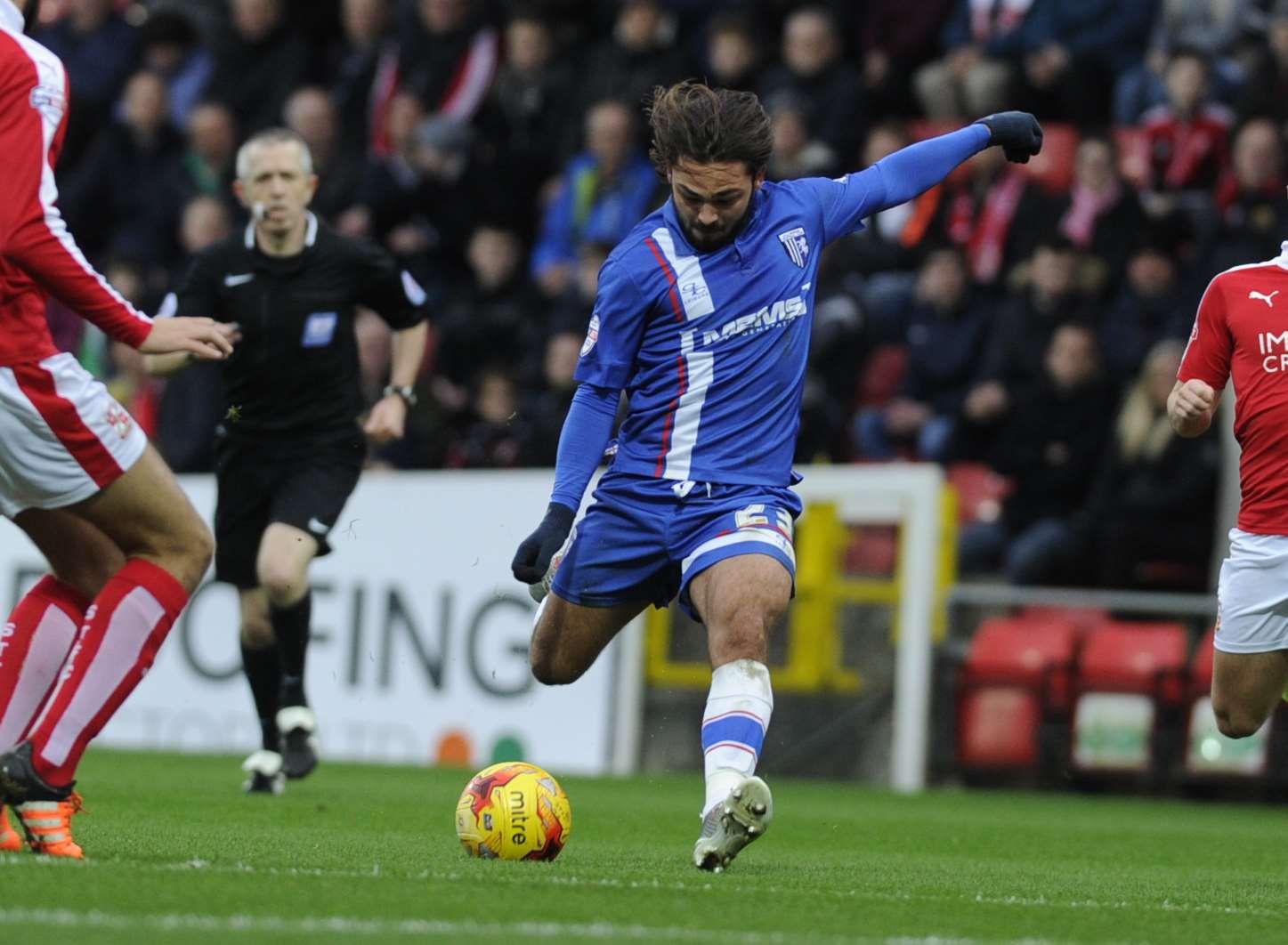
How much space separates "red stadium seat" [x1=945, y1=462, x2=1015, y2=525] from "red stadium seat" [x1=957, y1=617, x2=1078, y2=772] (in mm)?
1044

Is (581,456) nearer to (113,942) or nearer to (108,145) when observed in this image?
(113,942)

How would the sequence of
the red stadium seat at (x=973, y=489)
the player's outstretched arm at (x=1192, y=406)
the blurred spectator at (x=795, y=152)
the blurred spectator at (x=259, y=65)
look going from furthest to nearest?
the blurred spectator at (x=259, y=65) → the blurred spectator at (x=795, y=152) → the red stadium seat at (x=973, y=489) → the player's outstretched arm at (x=1192, y=406)

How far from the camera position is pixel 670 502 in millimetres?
6867

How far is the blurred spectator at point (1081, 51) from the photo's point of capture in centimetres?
1488

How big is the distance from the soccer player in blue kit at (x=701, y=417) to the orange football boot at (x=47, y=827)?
53.8 inches

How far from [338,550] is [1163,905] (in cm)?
822

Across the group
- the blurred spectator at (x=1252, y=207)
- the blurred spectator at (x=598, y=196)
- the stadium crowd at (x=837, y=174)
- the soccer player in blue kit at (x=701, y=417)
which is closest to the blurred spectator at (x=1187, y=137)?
the stadium crowd at (x=837, y=174)

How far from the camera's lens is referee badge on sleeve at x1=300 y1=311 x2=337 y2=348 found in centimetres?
1001

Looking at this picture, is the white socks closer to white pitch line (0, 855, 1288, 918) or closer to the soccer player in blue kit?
the soccer player in blue kit

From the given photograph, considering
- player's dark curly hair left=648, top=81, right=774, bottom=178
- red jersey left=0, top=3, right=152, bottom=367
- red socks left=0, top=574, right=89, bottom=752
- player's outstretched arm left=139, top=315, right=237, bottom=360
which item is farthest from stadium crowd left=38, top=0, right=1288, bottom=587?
red jersey left=0, top=3, right=152, bottom=367

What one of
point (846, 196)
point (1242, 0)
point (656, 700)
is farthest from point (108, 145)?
point (846, 196)

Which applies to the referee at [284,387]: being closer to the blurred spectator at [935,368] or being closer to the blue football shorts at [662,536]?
the blue football shorts at [662,536]

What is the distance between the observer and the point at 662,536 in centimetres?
685

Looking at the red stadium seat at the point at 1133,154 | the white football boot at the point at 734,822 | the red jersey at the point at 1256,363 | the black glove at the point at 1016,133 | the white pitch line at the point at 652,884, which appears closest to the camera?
the white pitch line at the point at 652,884
